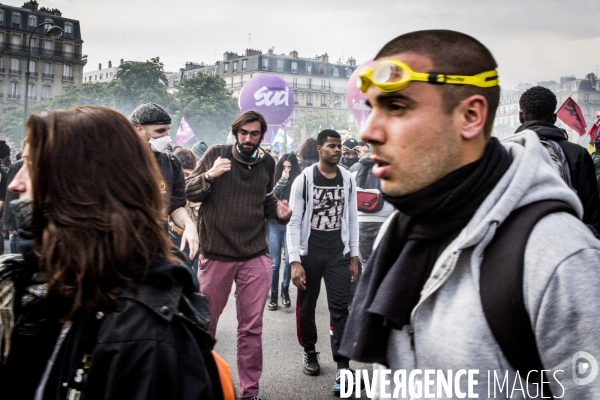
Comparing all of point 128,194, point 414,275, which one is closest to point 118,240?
point 128,194

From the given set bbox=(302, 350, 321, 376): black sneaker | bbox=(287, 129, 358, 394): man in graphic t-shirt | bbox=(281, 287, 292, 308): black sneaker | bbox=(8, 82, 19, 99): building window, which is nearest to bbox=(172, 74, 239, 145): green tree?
bbox=(8, 82, 19, 99): building window

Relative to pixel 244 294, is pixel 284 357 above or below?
below

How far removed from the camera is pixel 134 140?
1844 mm

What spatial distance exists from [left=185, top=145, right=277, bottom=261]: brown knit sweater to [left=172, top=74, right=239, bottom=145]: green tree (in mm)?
63722

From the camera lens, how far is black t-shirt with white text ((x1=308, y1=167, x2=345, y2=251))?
5.77 meters

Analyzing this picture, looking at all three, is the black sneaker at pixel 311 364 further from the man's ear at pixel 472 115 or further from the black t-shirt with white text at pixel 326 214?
the man's ear at pixel 472 115

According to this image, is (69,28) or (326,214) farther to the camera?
(69,28)

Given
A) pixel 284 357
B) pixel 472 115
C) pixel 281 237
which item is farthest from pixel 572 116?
pixel 472 115

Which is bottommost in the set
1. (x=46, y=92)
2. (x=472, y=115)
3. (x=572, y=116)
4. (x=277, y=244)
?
(x=277, y=244)

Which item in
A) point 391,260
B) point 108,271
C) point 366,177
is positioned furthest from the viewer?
point 366,177

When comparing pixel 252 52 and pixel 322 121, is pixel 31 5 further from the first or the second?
pixel 322 121

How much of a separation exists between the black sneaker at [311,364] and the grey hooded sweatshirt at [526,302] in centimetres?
399

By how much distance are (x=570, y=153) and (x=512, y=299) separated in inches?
141

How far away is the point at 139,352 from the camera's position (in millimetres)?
1539
